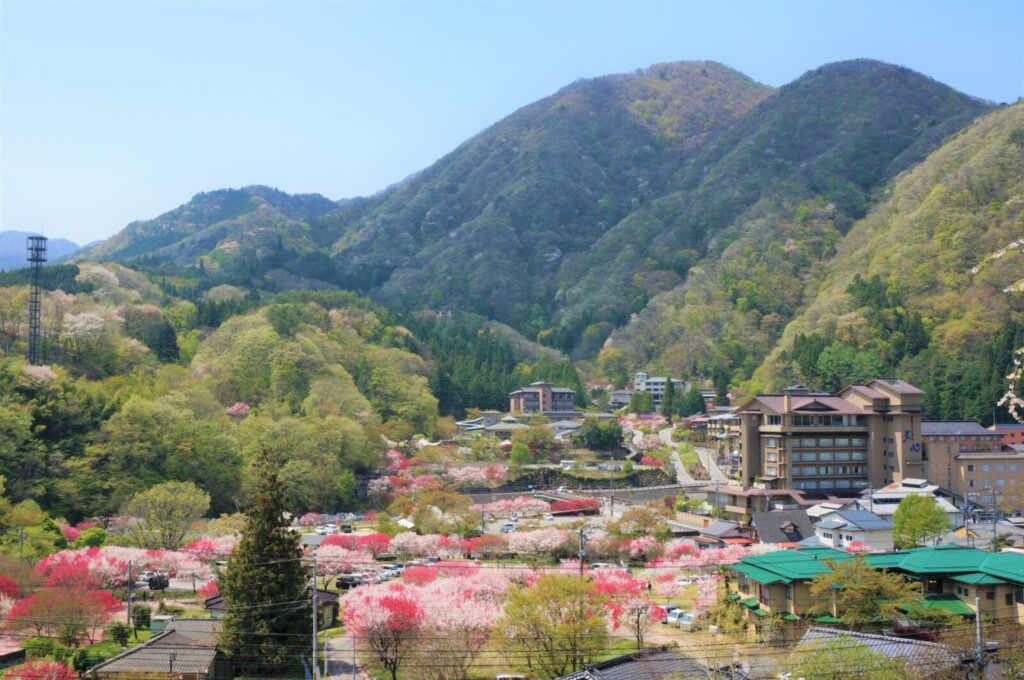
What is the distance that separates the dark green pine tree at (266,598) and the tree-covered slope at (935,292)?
48.8 meters

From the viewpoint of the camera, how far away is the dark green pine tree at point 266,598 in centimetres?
2000

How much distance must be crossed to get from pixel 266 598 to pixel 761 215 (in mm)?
105249

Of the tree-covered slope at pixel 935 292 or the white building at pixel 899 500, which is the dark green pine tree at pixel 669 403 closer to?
the tree-covered slope at pixel 935 292

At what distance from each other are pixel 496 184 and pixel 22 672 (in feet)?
484

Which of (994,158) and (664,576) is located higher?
(994,158)

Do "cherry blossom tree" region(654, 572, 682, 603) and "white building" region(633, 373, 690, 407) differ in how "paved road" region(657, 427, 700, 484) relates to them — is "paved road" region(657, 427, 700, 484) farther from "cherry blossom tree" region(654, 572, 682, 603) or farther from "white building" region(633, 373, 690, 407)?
"cherry blossom tree" region(654, 572, 682, 603)

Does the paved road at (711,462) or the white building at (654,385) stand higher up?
the white building at (654,385)

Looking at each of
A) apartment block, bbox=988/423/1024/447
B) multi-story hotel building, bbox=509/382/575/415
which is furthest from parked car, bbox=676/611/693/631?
multi-story hotel building, bbox=509/382/575/415

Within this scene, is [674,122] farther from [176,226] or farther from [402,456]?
[402,456]

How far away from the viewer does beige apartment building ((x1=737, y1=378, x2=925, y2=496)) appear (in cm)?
4781

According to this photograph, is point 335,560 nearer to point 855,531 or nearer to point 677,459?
point 855,531

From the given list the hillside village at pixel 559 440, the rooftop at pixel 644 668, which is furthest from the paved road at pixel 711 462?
the rooftop at pixel 644 668

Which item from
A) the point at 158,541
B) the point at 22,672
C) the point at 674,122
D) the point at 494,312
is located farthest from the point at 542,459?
the point at 674,122

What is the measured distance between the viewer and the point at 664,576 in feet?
97.0
